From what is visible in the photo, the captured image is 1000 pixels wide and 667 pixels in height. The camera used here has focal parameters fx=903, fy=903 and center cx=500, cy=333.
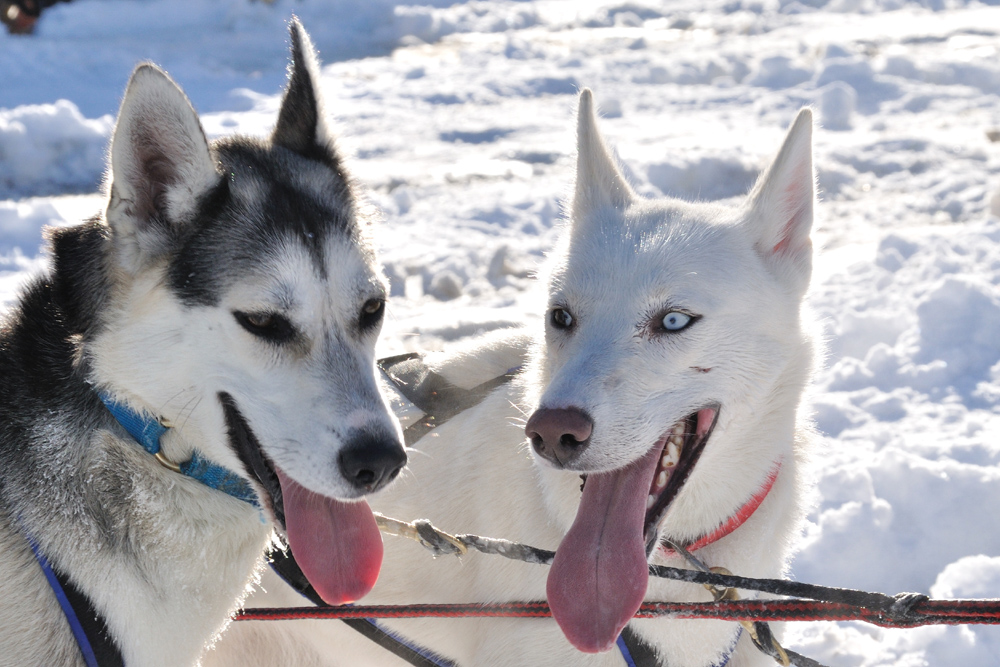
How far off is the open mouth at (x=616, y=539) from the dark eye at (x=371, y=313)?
616 mm

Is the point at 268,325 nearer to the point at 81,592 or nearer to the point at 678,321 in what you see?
the point at 81,592

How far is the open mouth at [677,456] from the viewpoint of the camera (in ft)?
6.61

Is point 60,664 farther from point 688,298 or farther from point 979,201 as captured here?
point 979,201

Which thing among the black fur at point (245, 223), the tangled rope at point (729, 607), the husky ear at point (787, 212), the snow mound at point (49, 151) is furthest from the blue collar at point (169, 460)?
the snow mound at point (49, 151)

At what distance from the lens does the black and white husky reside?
183 centimetres

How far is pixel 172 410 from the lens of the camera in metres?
1.89

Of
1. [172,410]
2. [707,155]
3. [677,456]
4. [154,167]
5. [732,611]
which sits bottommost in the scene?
[707,155]

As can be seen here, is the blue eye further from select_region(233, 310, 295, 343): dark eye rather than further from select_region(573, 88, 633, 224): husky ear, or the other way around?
select_region(233, 310, 295, 343): dark eye

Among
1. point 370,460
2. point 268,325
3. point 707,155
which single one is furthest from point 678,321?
point 707,155

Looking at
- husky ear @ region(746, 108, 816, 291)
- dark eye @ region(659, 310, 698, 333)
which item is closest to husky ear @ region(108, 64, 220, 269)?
dark eye @ region(659, 310, 698, 333)

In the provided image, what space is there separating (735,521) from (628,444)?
47 centimetres

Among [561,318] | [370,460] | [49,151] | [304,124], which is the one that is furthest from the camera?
[49,151]

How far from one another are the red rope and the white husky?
71 millimetres

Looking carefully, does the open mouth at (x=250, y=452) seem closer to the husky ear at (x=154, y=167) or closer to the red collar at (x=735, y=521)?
the husky ear at (x=154, y=167)
